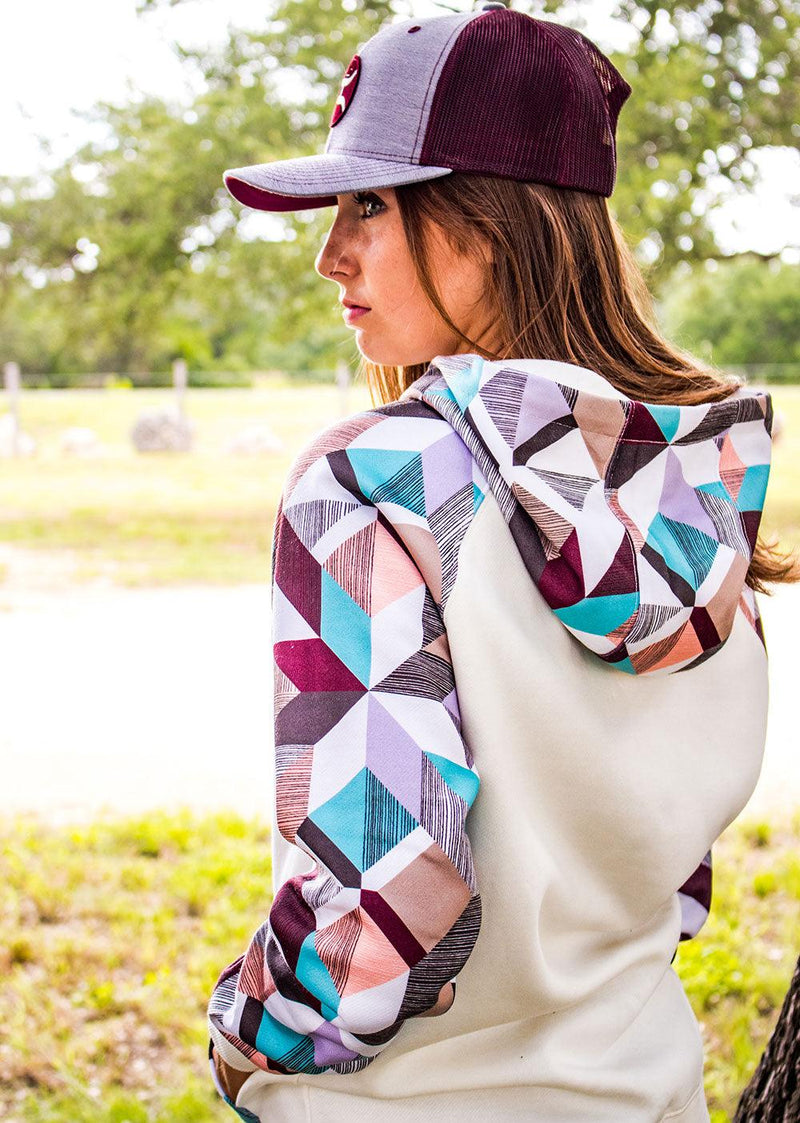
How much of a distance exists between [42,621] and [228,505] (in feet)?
20.1

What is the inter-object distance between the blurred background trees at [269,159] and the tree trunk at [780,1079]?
6.81 m

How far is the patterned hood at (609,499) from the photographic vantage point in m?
0.91

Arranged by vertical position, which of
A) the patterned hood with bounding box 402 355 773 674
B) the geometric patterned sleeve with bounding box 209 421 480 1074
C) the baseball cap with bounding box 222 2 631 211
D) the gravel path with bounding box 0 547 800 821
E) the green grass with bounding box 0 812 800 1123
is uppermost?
the baseball cap with bounding box 222 2 631 211

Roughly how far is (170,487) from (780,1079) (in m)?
14.7

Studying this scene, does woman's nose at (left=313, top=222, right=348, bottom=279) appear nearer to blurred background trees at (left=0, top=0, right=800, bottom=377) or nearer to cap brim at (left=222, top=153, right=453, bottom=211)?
cap brim at (left=222, top=153, right=453, bottom=211)

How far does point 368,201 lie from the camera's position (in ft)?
3.70

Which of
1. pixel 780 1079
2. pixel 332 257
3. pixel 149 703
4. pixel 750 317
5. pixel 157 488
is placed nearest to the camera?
pixel 332 257

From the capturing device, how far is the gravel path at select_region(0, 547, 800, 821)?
15.9 ft

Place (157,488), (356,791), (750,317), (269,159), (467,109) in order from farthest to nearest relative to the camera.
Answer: (750,317)
(157,488)
(269,159)
(467,109)
(356,791)

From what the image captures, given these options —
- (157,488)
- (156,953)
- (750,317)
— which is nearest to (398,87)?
(156,953)

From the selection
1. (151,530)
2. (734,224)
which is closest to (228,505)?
(151,530)

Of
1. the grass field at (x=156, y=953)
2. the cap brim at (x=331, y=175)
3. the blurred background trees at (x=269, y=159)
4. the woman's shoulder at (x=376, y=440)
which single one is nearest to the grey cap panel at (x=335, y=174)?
the cap brim at (x=331, y=175)

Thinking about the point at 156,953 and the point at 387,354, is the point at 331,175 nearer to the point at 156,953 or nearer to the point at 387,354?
the point at 387,354

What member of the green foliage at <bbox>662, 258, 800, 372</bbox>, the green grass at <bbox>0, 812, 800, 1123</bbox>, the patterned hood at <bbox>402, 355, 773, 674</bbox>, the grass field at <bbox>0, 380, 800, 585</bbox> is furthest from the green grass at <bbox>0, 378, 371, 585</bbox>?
the green foliage at <bbox>662, 258, 800, 372</bbox>
